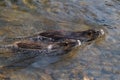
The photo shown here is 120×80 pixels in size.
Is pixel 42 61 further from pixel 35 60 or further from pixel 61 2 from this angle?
pixel 61 2

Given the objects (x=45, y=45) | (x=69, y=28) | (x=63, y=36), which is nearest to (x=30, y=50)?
(x=45, y=45)

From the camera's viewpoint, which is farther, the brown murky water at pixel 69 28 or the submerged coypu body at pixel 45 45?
the submerged coypu body at pixel 45 45

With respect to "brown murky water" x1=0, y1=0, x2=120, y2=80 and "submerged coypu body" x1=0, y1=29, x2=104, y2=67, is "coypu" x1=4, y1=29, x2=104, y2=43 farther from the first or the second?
"brown murky water" x1=0, y1=0, x2=120, y2=80

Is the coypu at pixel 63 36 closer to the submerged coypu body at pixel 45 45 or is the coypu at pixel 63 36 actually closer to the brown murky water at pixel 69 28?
the submerged coypu body at pixel 45 45

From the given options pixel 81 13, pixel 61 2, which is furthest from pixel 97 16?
pixel 61 2

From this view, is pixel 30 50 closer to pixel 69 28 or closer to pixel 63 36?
pixel 63 36

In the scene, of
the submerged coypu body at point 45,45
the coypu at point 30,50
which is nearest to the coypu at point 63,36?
the submerged coypu body at point 45,45
